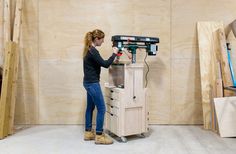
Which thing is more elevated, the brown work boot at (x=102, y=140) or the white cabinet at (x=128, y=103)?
the white cabinet at (x=128, y=103)

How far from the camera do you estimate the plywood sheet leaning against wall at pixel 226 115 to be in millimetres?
3421

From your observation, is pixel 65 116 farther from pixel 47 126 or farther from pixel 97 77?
pixel 97 77

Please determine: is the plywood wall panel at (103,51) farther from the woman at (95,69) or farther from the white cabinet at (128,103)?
the woman at (95,69)

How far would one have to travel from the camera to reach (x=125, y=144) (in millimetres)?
3131

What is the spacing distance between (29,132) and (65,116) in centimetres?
66

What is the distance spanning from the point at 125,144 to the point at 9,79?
6.10ft

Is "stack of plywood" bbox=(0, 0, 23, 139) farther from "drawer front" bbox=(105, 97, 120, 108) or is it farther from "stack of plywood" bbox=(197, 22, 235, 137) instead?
"stack of plywood" bbox=(197, 22, 235, 137)

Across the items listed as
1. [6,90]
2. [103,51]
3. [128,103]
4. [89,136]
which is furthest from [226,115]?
[6,90]

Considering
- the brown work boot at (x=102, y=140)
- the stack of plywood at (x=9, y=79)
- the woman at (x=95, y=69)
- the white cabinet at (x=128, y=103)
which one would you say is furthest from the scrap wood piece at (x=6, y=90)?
the white cabinet at (x=128, y=103)

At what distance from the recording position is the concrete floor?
287 centimetres

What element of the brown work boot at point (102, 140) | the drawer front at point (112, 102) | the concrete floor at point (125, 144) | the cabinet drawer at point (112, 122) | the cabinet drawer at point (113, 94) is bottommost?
the concrete floor at point (125, 144)

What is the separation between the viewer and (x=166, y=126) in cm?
403

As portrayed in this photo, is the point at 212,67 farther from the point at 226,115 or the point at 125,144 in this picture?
the point at 125,144

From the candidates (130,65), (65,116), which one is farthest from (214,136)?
(65,116)
